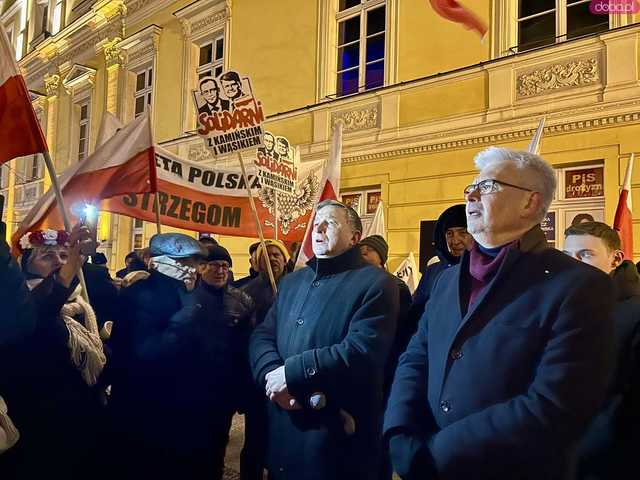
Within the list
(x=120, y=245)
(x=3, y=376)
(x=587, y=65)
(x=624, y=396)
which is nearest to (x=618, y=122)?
(x=587, y=65)

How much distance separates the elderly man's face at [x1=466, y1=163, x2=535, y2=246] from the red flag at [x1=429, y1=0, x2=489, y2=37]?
248 inches

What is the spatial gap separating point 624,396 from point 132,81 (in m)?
14.1

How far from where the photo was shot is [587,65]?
640 cm

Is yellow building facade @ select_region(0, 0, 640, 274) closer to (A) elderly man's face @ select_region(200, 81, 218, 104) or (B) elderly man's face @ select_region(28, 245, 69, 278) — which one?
(A) elderly man's face @ select_region(200, 81, 218, 104)

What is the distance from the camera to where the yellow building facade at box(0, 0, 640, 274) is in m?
6.40

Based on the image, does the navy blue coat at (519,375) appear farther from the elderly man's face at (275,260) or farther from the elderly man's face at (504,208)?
the elderly man's face at (275,260)

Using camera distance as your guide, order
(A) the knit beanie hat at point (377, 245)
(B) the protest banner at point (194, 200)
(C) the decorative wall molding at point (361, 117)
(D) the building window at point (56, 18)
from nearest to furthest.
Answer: (A) the knit beanie hat at point (377, 245)
(B) the protest banner at point (194, 200)
(C) the decorative wall molding at point (361, 117)
(D) the building window at point (56, 18)

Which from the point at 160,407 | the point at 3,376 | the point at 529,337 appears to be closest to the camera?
the point at 529,337

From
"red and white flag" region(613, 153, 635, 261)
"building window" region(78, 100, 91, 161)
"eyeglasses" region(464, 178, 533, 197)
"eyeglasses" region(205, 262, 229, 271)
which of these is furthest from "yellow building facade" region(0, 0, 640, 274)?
"eyeglasses" region(464, 178, 533, 197)

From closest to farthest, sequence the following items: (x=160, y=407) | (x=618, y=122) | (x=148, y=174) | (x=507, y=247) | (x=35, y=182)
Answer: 1. (x=507, y=247)
2. (x=160, y=407)
3. (x=148, y=174)
4. (x=618, y=122)
5. (x=35, y=182)

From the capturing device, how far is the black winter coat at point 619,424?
1.71m

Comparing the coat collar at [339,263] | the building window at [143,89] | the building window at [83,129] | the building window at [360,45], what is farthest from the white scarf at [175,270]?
the building window at [83,129]

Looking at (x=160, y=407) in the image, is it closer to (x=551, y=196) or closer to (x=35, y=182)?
(x=551, y=196)

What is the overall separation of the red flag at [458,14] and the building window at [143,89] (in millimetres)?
7779
